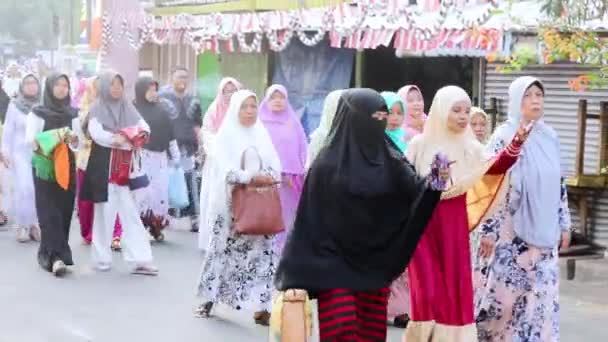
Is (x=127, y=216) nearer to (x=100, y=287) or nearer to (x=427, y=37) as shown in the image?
(x=100, y=287)

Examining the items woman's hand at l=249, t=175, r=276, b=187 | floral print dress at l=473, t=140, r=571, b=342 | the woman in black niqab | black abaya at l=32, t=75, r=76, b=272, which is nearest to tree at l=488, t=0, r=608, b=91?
floral print dress at l=473, t=140, r=571, b=342

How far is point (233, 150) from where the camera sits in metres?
8.49

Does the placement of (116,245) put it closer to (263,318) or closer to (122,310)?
(122,310)

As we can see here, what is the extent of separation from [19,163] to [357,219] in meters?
7.92

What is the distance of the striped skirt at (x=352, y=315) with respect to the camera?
564cm

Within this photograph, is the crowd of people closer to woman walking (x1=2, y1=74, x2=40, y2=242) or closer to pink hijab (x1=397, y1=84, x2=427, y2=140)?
pink hijab (x1=397, y1=84, x2=427, y2=140)

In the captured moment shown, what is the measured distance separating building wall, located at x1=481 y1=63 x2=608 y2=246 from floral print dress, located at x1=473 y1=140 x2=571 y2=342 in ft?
15.1

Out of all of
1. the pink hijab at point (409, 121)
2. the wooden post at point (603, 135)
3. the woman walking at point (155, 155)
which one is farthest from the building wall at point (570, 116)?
the woman walking at point (155, 155)

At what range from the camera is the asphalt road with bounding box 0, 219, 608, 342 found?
8031 mm

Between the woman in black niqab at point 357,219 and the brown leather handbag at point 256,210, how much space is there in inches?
95.5

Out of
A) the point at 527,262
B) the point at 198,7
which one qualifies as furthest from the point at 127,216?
the point at 198,7

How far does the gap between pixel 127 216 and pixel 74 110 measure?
1.07m

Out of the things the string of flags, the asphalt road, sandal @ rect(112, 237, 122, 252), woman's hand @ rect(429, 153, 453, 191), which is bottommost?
sandal @ rect(112, 237, 122, 252)

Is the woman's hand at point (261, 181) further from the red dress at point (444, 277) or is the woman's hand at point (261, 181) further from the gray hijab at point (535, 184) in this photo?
the red dress at point (444, 277)
